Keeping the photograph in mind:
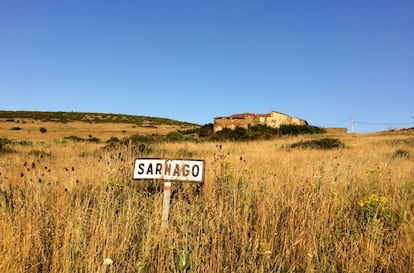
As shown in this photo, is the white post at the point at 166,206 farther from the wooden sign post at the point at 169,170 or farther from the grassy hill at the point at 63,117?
the grassy hill at the point at 63,117

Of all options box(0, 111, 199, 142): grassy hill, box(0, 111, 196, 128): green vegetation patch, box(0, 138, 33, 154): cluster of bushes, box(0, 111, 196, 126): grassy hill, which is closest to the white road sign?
box(0, 138, 33, 154): cluster of bushes

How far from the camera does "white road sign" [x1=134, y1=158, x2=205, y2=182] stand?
9.82ft

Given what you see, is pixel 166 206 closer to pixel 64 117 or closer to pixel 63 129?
pixel 63 129

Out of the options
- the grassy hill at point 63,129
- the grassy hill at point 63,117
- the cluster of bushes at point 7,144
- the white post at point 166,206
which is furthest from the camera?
the grassy hill at point 63,117

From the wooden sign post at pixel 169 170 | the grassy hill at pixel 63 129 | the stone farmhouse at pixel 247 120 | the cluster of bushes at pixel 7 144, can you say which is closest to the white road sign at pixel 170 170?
the wooden sign post at pixel 169 170

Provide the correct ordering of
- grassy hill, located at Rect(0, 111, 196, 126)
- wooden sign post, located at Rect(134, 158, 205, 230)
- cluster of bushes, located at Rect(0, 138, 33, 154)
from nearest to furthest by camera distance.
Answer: wooden sign post, located at Rect(134, 158, 205, 230)
cluster of bushes, located at Rect(0, 138, 33, 154)
grassy hill, located at Rect(0, 111, 196, 126)

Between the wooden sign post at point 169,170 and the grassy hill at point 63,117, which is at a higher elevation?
the grassy hill at point 63,117

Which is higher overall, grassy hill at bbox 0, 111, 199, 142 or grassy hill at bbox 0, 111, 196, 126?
grassy hill at bbox 0, 111, 196, 126

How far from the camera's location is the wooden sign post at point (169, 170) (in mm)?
2986

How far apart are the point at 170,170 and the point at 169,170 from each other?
1 centimetres

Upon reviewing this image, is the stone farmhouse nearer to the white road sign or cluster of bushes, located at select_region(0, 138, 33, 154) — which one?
cluster of bushes, located at select_region(0, 138, 33, 154)

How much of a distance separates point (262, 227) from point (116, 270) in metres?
1.21

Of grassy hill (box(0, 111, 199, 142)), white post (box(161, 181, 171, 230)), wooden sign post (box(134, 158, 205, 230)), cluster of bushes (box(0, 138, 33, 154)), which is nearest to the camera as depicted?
white post (box(161, 181, 171, 230))

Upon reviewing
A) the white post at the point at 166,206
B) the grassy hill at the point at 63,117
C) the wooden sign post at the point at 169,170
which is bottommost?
the white post at the point at 166,206
